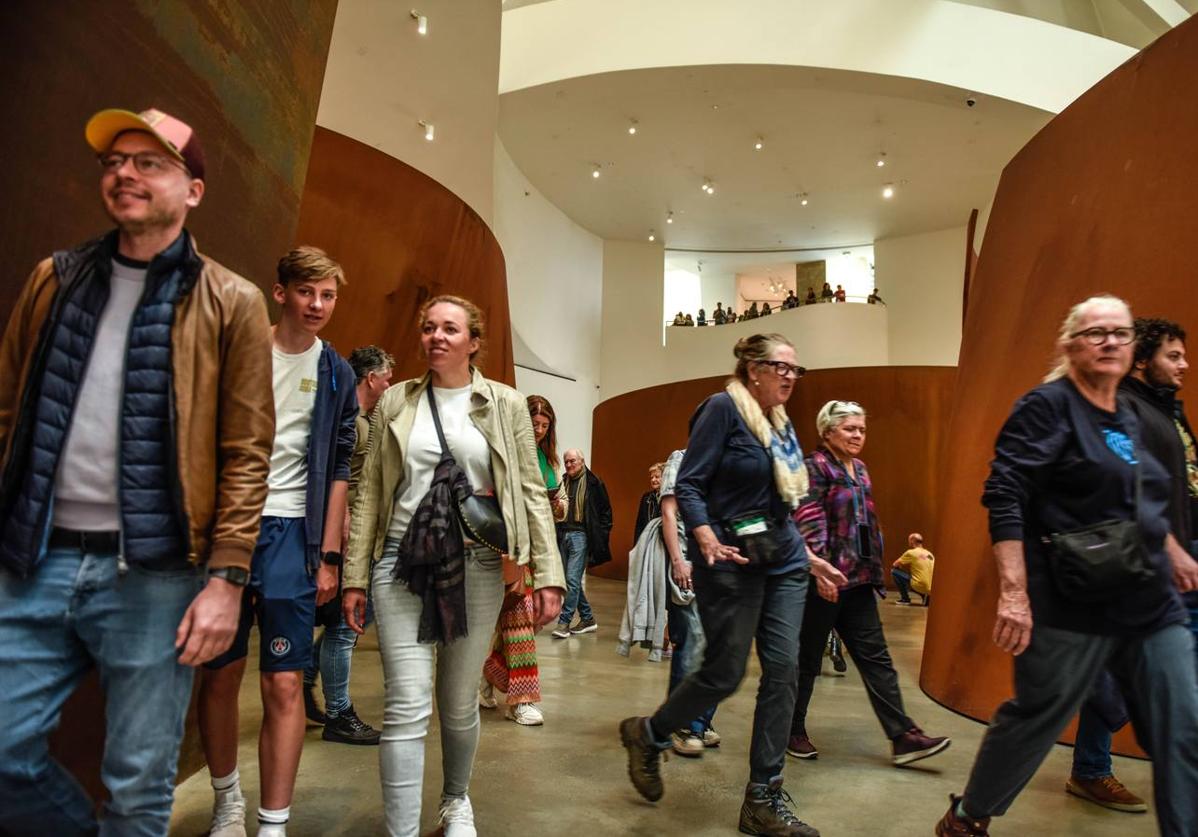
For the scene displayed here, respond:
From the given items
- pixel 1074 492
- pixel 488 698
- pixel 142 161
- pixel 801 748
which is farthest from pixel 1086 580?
pixel 488 698

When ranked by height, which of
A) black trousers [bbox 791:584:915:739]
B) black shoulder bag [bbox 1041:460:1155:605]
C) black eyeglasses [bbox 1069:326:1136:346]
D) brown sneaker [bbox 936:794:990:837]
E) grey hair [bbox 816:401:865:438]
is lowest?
brown sneaker [bbox 936:794:990:837]

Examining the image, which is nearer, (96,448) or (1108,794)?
(96,448)

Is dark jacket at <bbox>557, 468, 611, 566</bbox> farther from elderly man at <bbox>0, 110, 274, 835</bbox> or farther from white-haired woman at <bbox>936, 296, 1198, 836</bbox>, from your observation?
elderly man at <bbox>0, 110, 274, 835</bbox>

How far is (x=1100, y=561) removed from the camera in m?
1.74

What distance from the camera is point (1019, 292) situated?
4.25 m

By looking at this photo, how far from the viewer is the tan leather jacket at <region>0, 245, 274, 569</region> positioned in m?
1.26

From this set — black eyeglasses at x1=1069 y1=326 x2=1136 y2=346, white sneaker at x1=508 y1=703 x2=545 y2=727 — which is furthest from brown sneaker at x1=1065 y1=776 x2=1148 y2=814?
white sneaker at x1=508 y1=703 x2=545 y2=727

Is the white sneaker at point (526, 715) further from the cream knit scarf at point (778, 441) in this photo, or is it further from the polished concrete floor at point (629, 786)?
the cream knit scarf at point (778, 441)

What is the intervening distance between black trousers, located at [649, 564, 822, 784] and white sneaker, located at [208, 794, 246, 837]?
3.98ft

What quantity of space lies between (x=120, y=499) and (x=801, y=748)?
275cm

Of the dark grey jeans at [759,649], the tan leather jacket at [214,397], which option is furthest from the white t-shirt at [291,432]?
the dark grey jeans at [759,649]

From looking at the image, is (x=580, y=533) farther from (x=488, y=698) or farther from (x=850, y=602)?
(x=850, y=602)

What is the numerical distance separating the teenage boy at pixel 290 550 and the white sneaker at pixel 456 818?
40 centimetres

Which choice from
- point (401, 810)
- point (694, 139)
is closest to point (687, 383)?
point (694, 139)
